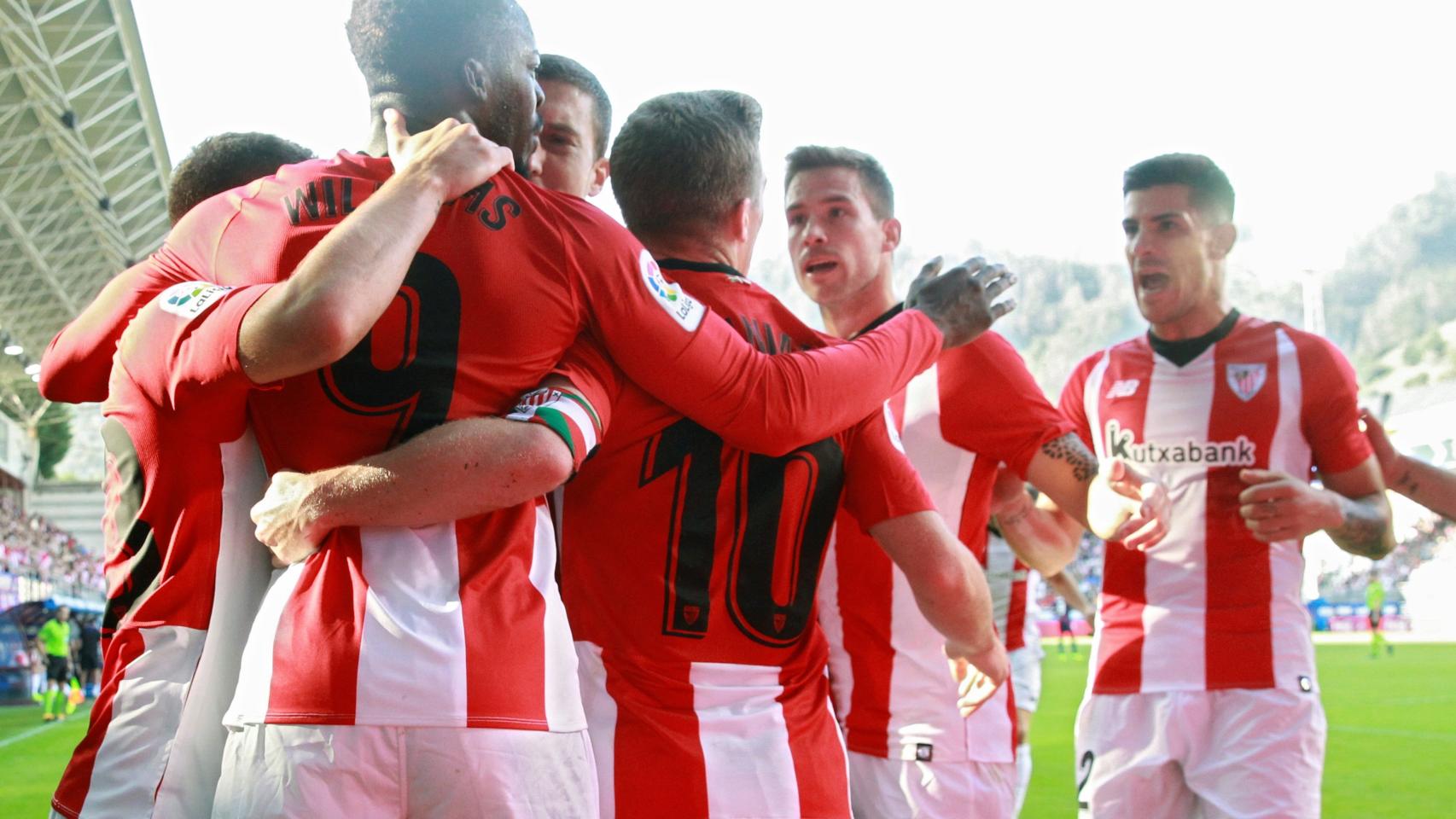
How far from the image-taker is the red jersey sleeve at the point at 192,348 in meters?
1.81

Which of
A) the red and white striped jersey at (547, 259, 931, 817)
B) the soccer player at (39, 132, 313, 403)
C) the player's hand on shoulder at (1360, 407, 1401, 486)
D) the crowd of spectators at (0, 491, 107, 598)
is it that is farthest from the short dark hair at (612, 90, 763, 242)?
the crowd of spectators at (0, 491, 107, 598)

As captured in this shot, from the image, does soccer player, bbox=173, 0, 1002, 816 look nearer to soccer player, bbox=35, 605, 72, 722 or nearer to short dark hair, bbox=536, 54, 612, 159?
short dark hair, bbox=536, 54, 612, 159

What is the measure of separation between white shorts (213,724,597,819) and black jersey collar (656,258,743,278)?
1.04 m

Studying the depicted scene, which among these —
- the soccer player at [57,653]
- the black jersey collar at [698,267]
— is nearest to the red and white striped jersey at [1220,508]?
the black jersey collar at [698,267]

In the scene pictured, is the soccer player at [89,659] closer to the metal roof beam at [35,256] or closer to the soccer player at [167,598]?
the metal roof beam at [35,256]

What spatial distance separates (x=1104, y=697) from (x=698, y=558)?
247cm

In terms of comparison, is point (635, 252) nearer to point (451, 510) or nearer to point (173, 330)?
point (451, 510)

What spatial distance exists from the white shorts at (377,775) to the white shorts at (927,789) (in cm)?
190

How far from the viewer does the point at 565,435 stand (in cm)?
193

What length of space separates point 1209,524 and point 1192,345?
2.25 feet

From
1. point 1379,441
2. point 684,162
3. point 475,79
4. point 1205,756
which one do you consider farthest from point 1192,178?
point 475,79

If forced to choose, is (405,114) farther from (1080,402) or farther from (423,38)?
(1080,402)

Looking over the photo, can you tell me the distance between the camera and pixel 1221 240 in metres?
4.77

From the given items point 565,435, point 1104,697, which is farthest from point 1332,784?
point 565,435
